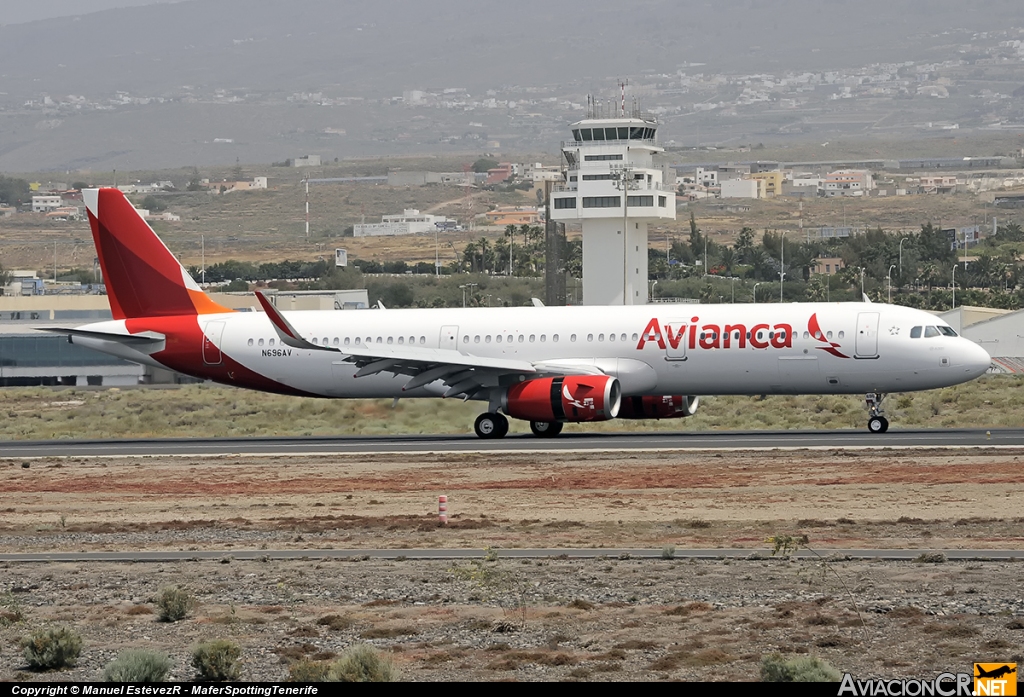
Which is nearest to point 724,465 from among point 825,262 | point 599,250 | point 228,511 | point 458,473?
point 458,473

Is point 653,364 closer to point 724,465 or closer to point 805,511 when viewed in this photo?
point 724,465

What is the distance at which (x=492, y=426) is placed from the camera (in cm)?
4322

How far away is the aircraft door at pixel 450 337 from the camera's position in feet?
→ 146

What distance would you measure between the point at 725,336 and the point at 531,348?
557cm

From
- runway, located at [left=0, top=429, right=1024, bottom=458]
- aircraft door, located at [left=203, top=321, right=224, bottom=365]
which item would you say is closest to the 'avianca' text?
runway, located at [left=0, top=429, right=1024, bottom=458]

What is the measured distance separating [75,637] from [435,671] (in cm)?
371

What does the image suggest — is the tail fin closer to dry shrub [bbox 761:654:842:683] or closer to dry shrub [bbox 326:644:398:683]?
dry shrub [bbox 326:644:398:683]

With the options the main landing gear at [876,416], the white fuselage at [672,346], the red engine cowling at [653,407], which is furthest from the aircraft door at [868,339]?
the red engine cowling at [653,407]

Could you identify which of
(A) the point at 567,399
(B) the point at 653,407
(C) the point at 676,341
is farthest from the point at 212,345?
(C) the point at 676,341

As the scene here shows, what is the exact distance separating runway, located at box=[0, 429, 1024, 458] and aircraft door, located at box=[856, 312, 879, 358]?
2.13 meters

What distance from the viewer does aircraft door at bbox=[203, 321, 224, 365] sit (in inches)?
1825

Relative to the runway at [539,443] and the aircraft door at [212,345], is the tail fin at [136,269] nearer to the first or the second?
the aircraft door at [212,345]

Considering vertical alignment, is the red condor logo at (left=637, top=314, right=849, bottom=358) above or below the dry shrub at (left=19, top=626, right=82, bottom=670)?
above

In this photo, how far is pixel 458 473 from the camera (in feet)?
113
